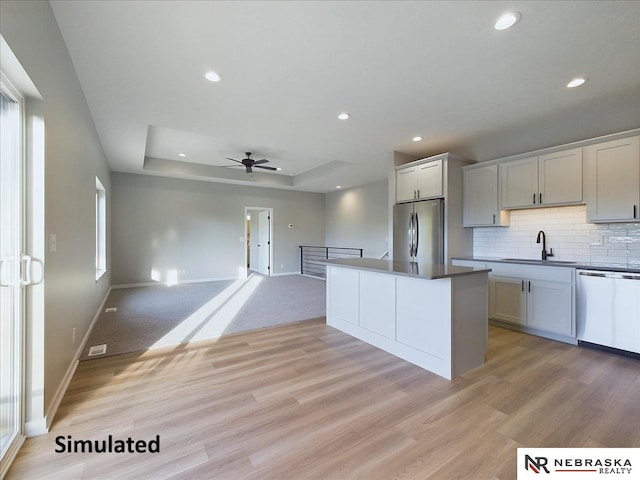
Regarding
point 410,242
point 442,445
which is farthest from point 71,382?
point 410,242

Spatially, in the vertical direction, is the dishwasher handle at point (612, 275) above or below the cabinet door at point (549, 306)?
above

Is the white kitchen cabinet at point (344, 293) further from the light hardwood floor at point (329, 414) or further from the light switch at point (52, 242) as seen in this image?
the light switch at point (52, 242)

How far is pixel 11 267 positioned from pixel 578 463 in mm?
3332

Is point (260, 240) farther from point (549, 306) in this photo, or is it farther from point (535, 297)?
point (549, 306)

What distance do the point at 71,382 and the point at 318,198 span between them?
26.1 feet

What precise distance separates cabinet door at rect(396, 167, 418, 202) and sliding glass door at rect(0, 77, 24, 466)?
4467mm

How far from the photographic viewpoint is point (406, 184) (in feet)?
15.7

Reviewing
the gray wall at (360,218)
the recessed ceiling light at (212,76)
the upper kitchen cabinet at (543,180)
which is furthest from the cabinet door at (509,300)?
the recessed ceiling light at (212,76)

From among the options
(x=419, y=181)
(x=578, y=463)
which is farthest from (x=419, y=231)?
(x=578, y=463)

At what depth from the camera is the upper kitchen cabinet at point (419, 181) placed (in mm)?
4359

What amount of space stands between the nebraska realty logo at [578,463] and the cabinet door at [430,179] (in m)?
3.31

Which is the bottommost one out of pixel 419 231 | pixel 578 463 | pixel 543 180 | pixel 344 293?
pixel 578 463

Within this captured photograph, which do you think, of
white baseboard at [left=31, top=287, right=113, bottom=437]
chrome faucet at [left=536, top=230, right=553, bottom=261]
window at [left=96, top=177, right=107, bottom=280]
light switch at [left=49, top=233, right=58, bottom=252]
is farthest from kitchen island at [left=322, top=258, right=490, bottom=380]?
window at [left=96, top=177, right=107, bottom=280]

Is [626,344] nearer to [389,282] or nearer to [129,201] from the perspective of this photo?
[389,282]
